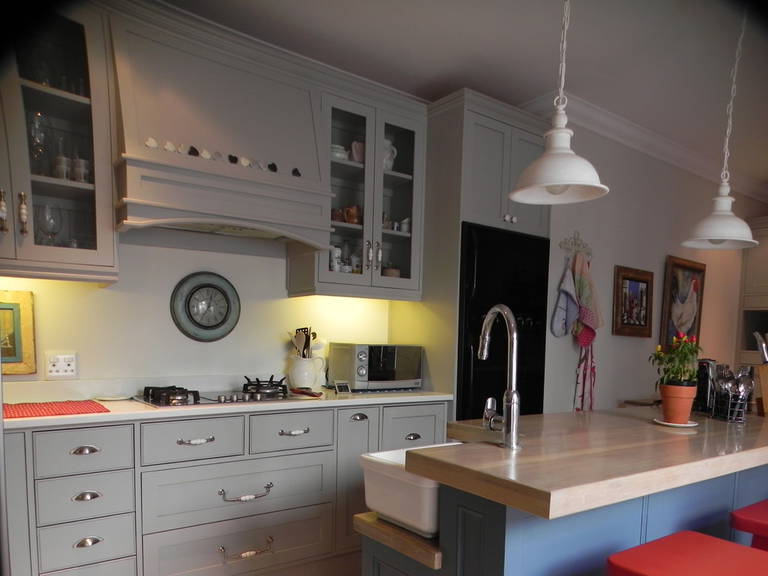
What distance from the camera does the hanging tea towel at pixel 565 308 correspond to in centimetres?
335

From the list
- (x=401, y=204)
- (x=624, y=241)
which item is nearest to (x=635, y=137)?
(x=624, y=241)

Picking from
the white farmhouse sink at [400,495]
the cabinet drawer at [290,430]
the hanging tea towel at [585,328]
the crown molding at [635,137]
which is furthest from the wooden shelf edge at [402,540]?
the crown molding at [635,137]

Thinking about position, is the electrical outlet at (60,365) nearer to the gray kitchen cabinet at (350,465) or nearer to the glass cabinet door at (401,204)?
the gray kitchen cabinet at (350,465)

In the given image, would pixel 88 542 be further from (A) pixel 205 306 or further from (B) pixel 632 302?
(B) pixel 632 302

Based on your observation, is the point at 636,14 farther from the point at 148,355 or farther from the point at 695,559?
the point at 148,355

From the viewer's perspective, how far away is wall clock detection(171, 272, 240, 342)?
2561 mm

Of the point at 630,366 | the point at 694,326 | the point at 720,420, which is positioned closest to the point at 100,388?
the point at 720,420

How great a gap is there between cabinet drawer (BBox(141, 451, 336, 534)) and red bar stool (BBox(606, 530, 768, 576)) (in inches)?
55.4

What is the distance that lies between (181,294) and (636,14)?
8.11 feet

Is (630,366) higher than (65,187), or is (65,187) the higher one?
(65,187)

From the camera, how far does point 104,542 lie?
1905mm

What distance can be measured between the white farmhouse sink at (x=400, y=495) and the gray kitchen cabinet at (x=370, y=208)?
1.31m

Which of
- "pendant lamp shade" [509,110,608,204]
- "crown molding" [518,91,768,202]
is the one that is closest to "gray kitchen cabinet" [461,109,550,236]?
"crown molding" [518,91,768,202]

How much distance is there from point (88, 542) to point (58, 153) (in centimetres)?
146
